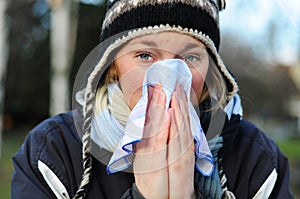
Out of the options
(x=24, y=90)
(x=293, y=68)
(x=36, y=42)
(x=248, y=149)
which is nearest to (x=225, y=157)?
(x=248, y=149)

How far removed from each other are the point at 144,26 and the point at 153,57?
0.15 m

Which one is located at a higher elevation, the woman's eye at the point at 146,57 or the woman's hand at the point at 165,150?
the woman's eye at the point at 146,57

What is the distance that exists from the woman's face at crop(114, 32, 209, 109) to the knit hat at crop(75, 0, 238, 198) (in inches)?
1.1

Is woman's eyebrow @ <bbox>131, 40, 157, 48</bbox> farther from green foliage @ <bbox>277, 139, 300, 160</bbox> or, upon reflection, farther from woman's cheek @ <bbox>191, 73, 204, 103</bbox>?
green foliage @ <bbox>277, 139, 300, 160</bbox>

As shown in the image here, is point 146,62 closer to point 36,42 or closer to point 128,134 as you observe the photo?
point 128,134

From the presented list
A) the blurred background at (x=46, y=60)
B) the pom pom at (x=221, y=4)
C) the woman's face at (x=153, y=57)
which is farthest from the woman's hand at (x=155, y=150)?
the blurred background at (x=46, y=60)

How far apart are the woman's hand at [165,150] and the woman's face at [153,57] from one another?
0.35ft

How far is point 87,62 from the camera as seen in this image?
2.08 m

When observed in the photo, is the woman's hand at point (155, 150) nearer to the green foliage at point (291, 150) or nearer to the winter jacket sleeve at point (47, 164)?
the winter jacket sleeve at point (47, 164)

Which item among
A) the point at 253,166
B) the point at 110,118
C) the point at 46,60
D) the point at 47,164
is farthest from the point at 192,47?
the point at 46,60

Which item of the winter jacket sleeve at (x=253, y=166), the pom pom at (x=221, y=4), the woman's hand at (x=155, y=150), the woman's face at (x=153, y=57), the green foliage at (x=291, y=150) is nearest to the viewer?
the woman's hand at (x=155, y=150)

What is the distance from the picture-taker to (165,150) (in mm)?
1654

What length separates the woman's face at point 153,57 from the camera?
5.79 ft

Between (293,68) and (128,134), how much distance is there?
81.9 ft
